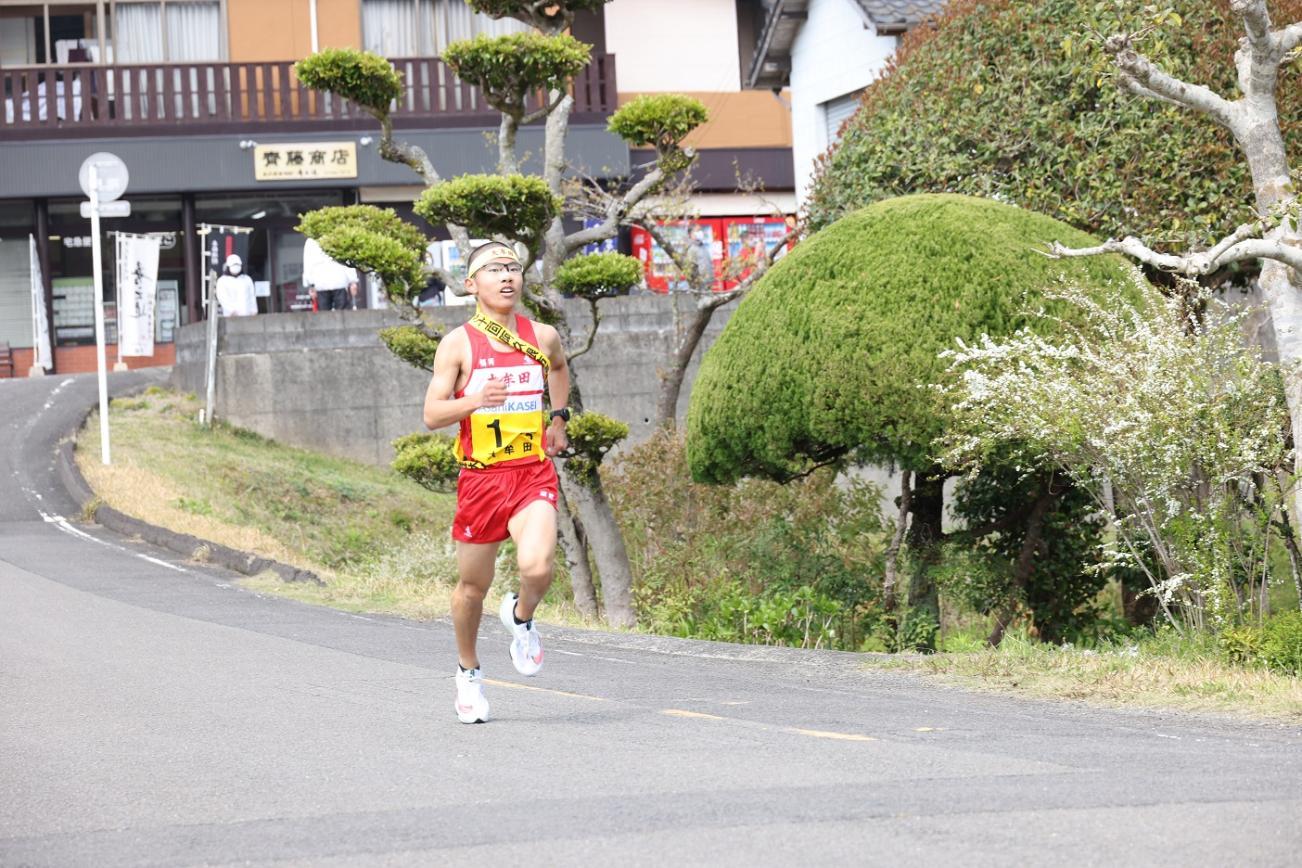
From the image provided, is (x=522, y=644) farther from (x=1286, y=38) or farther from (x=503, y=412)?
(x=1286, y=38)

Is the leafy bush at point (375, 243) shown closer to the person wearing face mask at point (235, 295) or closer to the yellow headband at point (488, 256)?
the yellow headband at point (488, 256)

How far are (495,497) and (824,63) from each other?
21169 mm

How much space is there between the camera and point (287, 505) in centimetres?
2170

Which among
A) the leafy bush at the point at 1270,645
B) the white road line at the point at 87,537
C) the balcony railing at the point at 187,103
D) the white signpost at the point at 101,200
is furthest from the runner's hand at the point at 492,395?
the balcony railing at the point at 187,103

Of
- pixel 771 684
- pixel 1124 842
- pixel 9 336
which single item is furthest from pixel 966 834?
pixel 9 336

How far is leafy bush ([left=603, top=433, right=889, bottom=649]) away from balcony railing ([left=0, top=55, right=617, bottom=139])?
17842 millimetres

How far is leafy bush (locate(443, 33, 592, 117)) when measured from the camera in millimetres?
13102

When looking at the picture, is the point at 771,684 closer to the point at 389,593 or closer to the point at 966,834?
the point at 966,834

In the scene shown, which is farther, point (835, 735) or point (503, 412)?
point (503, 412)

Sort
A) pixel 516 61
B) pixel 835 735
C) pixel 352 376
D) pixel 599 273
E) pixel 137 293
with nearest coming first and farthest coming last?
pixel 835 735 < pixel 516 61 < pixel 599 273 < pixel 352 376 < pixel 137 293

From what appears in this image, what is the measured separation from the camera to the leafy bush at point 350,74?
1343 centimetres

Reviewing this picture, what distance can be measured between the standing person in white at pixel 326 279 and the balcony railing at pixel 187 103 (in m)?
3.21

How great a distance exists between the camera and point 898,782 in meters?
5.85

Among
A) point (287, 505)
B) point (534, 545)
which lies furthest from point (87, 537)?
point (534, 545)
